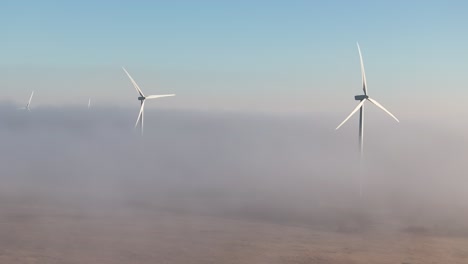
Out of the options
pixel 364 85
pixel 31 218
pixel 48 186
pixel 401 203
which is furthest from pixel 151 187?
pixel 364 85

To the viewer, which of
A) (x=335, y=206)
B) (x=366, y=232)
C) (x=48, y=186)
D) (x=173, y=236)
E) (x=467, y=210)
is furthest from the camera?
(x=48, y=186)

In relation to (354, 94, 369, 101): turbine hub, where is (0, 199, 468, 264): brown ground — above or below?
below

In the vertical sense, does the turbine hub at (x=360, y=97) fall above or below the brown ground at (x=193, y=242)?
above

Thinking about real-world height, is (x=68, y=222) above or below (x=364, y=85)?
below

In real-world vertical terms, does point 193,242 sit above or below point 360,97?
below

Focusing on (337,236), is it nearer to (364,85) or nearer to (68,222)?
(364,85)

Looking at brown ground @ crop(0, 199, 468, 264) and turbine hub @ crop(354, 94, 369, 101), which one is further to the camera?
turbine hub @ crop(354, 94, 369, 101)

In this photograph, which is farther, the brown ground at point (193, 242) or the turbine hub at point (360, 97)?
the turbine hub at point (360, 97)

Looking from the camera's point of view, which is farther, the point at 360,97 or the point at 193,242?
the point at 360,97
